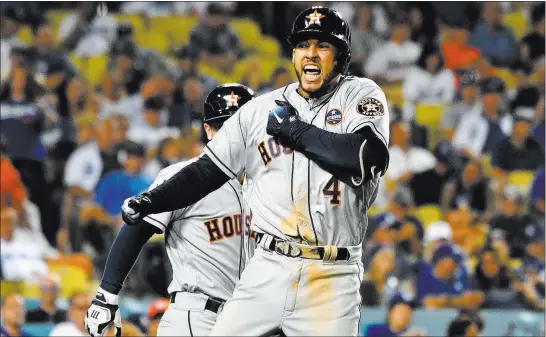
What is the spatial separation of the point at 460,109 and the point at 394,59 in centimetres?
134

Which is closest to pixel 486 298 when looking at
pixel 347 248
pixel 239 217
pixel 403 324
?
pixel 403 324

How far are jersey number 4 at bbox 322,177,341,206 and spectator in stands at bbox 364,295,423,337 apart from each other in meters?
4.27

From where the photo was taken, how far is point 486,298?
9.31 m

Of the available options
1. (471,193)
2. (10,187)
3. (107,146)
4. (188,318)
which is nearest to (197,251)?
(188,318)

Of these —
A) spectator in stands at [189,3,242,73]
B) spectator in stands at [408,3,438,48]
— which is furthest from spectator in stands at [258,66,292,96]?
spectator in stands at [408,3,438,48]

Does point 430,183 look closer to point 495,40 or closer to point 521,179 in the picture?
point 521,179

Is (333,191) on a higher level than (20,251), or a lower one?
higher

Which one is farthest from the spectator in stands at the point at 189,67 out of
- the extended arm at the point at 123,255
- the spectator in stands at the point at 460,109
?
the extended arm at the point at 123,255

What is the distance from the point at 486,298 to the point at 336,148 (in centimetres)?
573

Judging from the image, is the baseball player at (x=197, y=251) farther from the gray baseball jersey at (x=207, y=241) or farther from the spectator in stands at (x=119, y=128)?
the spectator in stands at (x=119, y=128)

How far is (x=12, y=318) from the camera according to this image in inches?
306

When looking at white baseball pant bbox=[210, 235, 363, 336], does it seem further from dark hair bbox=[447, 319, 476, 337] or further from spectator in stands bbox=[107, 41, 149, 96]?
spectator in stands bbox=[107, 41, 149, 96]

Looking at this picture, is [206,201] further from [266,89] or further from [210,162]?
[266,89]

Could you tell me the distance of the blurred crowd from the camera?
916 cm
